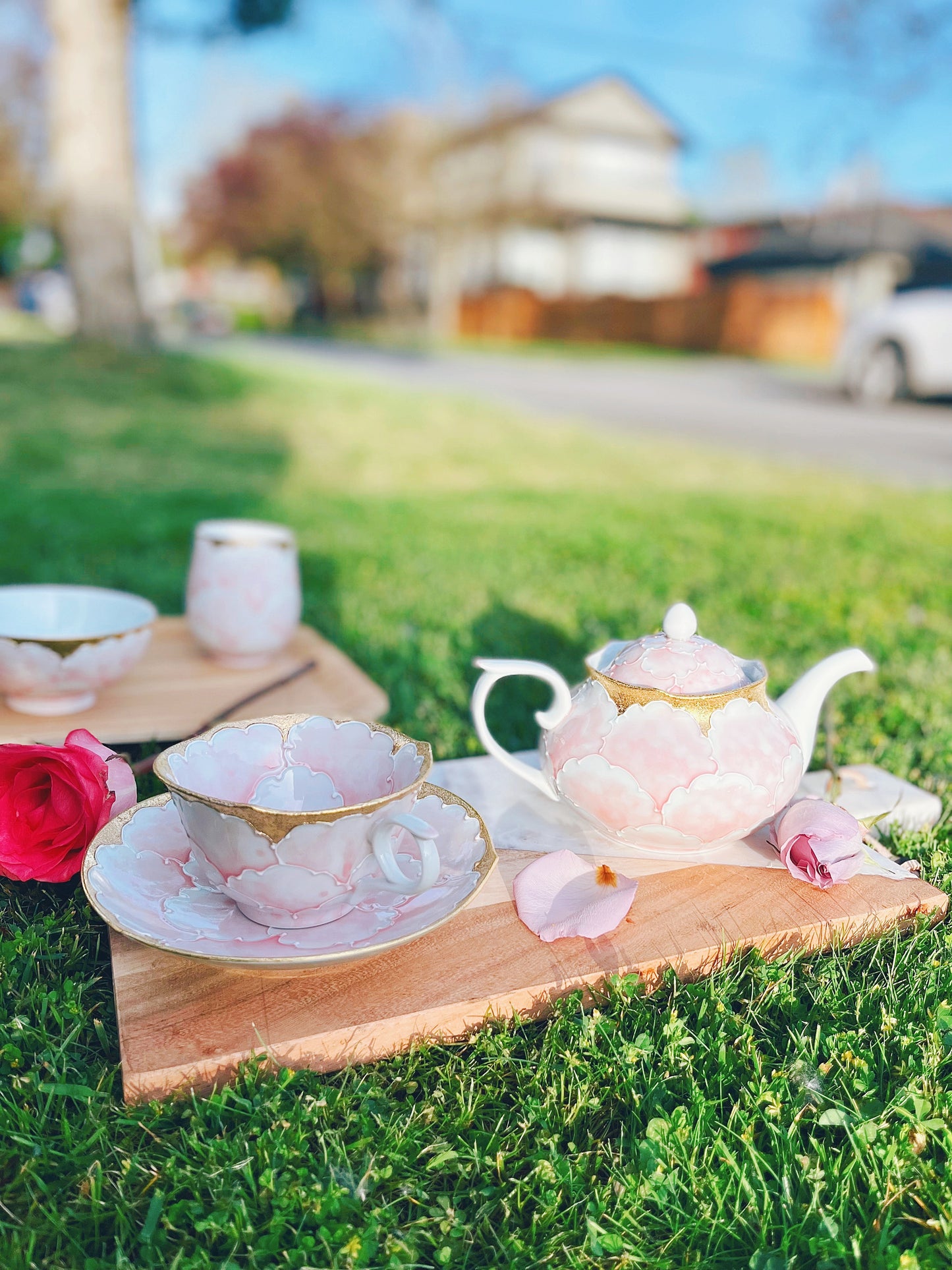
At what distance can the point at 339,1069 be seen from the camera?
1104 mm

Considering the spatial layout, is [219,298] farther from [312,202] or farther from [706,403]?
[706,403]

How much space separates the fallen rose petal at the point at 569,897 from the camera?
1.21m

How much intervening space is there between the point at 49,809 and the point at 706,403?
34.1ft

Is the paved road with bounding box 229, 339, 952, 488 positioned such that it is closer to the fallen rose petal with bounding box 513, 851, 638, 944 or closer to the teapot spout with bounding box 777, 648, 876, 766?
the teapot spout with bounding box 777, 648, 876, 766

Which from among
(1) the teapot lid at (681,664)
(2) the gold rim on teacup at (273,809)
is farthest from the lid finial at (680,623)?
(2) the gold rim on teacup at (273,809)

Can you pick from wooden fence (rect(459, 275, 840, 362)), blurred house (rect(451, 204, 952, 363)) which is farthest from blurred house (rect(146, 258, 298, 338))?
blurred house (rect(451, 204, 952, 363))

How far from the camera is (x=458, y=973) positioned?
1146 mm

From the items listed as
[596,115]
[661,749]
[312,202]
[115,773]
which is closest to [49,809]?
[115,773]

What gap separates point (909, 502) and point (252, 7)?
6.79 m

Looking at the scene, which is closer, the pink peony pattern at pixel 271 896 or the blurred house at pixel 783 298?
the pink peony pattern at pixel 271 896

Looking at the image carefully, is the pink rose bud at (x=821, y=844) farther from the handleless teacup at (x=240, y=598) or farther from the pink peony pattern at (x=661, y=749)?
the handleless teacup at (x=240, y=598)

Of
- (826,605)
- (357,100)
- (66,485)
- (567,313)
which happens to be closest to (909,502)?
(826,605)

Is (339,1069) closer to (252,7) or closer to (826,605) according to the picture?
(826,605)

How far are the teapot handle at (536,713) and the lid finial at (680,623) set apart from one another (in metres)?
0.16
